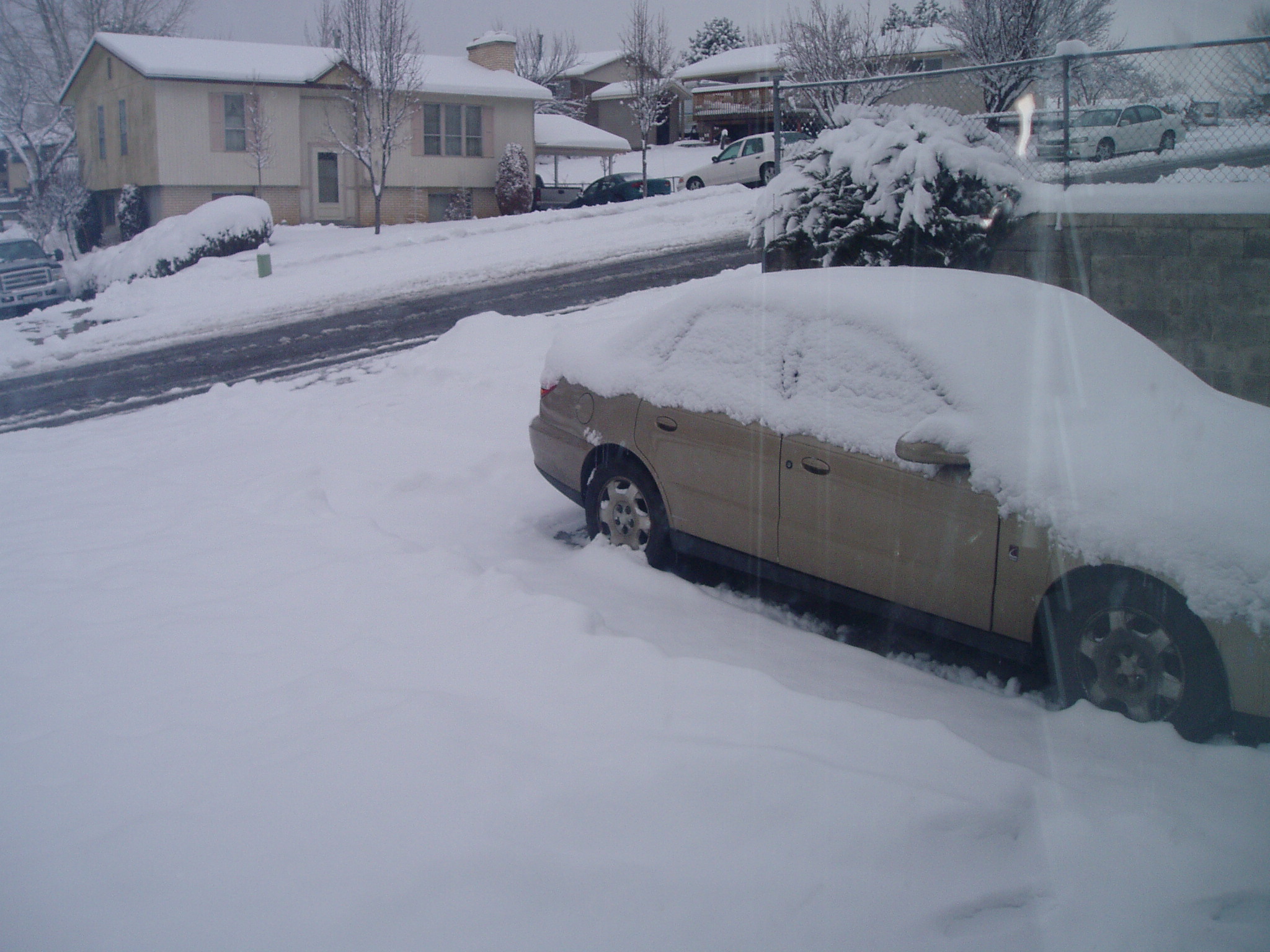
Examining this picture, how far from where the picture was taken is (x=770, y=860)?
2893 mm

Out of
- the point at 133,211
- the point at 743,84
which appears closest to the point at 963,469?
the point at 133,211

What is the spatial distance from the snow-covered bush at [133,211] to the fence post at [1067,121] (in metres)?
31.0

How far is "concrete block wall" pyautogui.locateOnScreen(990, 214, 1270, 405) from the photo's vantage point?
7.16 meters

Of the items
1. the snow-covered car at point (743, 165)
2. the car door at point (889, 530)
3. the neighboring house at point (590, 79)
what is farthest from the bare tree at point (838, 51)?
the neighboring house at point (590, 79)

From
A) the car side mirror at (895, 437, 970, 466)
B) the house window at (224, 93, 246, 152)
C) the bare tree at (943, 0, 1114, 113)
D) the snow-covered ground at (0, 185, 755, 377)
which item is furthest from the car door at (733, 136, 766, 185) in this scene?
the car side mirror at (895, 437, 970, 466)

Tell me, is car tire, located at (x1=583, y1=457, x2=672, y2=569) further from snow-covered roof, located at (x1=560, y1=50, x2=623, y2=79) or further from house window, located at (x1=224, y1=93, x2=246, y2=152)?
snow-covered roof, located at (x1=560, y1=50, x2=623, y2=79)

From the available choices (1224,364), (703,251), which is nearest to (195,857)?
(1224,364)

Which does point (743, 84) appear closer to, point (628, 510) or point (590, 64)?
point (590, 64)

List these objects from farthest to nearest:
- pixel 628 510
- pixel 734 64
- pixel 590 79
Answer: pixel 590 79, pixel 734 64, pixel 628 510

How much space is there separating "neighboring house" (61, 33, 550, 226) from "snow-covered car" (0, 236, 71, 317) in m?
11.5

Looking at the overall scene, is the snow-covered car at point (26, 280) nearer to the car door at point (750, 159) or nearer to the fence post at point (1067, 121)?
the car door at point (750, 159)

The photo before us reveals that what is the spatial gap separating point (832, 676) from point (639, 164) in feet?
170

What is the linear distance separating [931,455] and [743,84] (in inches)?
2233

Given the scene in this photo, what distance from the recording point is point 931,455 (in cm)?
411
